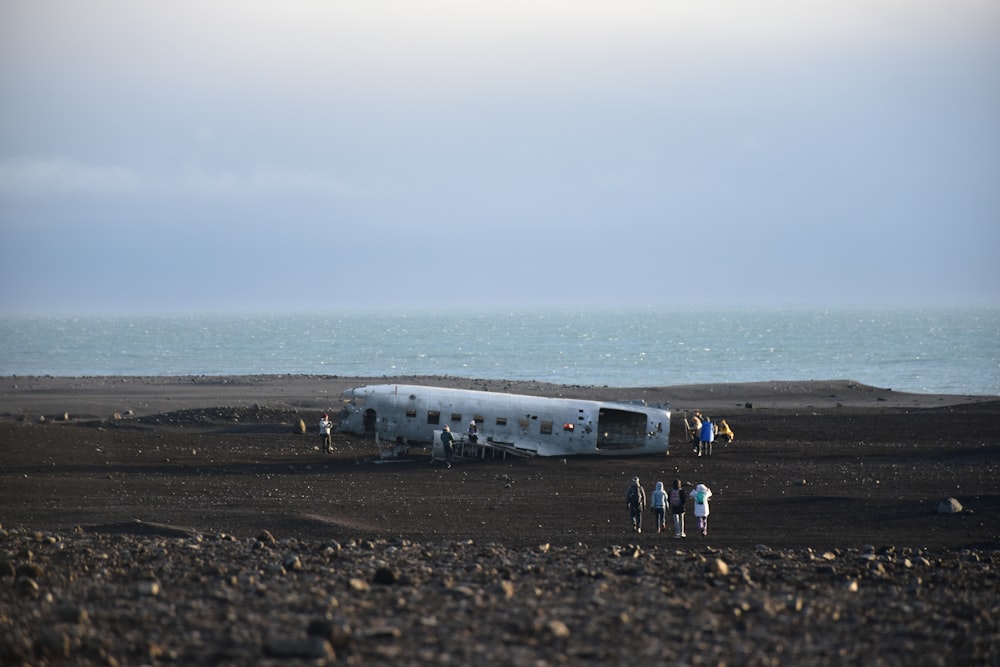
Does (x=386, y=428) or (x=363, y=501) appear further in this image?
(x=386, y=428)

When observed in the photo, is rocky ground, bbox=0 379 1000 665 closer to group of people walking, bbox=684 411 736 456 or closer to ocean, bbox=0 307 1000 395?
group of people walking, bbox=684 411 736 456

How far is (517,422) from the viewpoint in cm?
4462

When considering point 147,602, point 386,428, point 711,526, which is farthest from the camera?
point 386,428

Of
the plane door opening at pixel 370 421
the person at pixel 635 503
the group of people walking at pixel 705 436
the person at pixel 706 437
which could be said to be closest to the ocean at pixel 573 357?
the group of people walking at pixel 705 436

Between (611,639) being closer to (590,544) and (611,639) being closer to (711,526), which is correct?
(590,544)

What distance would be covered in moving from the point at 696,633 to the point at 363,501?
19831 mm

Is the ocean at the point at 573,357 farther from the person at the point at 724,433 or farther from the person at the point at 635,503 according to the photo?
the person at the point at 635,503

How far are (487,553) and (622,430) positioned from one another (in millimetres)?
23377

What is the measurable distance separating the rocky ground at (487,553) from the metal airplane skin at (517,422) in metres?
1.08

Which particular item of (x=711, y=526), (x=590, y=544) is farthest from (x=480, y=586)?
(x=711, y=526)

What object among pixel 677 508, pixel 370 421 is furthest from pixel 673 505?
pixel 370 421

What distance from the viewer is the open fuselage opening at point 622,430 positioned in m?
45.2

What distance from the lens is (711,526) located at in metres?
29.8

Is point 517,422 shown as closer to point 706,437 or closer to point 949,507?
point 706,437
